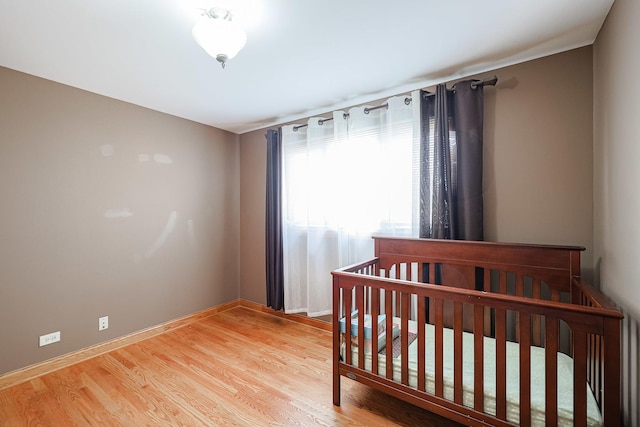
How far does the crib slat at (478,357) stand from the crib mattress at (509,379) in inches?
1.6

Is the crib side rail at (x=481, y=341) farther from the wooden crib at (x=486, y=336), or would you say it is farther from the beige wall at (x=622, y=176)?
the beige wall at (x=622, y=176)

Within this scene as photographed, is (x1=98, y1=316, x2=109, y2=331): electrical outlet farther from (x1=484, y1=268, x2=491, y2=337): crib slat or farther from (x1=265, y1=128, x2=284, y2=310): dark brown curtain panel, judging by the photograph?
(x1=484, y1=268, x2=491, y2=337): crib slat

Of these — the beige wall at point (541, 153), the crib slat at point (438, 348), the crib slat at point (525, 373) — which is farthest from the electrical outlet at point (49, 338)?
the beige wall at point (541, 153)

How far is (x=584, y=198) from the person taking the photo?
1.83m

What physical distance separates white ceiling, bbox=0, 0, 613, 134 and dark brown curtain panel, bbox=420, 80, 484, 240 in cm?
24

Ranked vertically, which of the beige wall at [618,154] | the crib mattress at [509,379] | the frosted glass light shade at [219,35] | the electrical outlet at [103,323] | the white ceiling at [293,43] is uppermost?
the white ceiling at [293,43]

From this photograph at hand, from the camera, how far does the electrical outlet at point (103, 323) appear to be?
2.54 metres

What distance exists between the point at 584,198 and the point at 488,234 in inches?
23.0

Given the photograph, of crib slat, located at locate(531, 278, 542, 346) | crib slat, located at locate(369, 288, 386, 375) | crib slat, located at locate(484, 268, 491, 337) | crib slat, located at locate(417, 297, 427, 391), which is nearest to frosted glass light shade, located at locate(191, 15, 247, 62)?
crib slat, located at locate(369, 288, 386, 375)

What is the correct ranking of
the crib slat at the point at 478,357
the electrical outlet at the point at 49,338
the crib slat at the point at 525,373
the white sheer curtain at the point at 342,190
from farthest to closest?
the white sheer curtain at the point at 342,190
the electrical outlet at the point at 49,338
the crib slat at the point at 478,357
the crib slat at the point at 525,373

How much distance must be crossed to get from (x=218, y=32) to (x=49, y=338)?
261 cm

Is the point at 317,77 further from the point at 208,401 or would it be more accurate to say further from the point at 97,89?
the point at 208,401

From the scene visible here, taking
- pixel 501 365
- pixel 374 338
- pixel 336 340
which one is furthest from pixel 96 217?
pixel 501 365

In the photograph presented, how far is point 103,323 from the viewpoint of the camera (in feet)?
8.42
